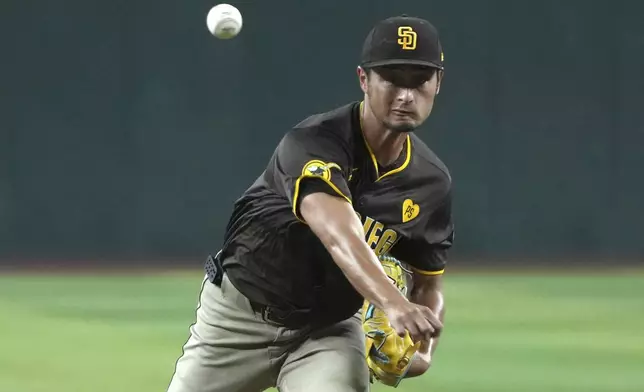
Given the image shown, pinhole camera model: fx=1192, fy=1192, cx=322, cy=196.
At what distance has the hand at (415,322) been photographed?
10.7ft

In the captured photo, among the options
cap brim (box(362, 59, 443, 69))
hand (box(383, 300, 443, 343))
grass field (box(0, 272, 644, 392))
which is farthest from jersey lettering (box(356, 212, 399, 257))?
grass field (box(0, 272, 644, 392))

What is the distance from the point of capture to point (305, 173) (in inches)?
150

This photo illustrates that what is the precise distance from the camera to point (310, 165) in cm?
383

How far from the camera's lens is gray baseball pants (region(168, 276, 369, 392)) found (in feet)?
13.6

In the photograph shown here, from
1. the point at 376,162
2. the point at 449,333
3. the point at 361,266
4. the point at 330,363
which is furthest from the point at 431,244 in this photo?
the point at 449,333

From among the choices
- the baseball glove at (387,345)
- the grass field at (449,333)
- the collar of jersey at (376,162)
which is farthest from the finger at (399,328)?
the grass field at (449,333)

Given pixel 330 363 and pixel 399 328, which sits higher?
pixel 399 328

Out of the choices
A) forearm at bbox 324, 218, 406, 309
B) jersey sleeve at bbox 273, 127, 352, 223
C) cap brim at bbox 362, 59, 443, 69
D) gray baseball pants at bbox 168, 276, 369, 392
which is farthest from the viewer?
gray baseball pants at bbox 168, 276, 369, 392

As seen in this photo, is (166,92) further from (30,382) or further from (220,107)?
(30,382)

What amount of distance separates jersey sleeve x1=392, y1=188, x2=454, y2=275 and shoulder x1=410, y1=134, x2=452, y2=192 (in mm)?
60

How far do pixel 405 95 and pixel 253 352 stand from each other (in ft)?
3.72

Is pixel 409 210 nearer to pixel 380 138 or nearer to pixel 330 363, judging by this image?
pixel 380 138

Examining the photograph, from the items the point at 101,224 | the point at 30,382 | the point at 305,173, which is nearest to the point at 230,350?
the point at 305,173

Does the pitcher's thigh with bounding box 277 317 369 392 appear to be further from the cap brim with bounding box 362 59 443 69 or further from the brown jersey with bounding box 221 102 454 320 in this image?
the cap brim with bounding box 362 59 443 69
